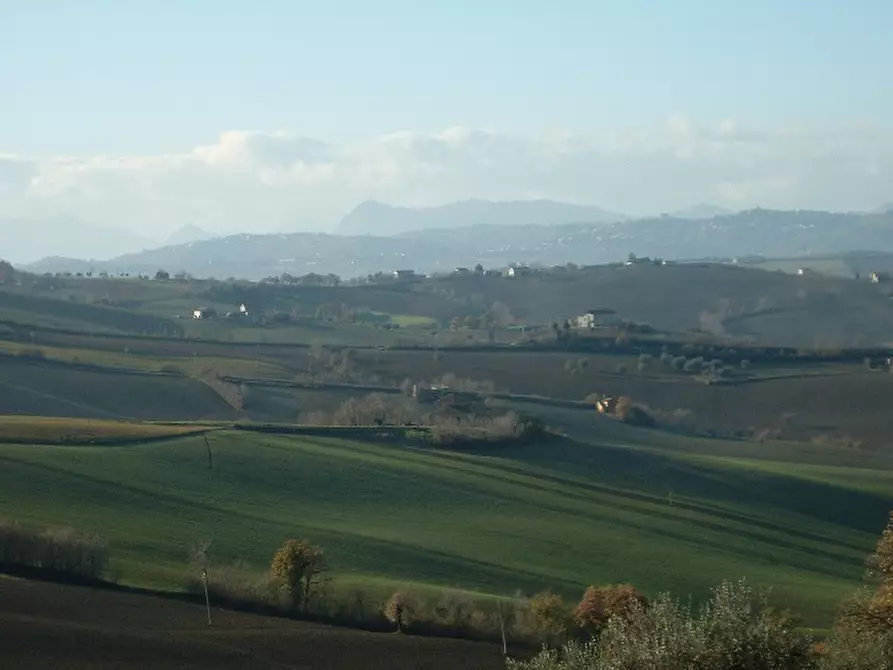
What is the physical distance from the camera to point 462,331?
126 metres

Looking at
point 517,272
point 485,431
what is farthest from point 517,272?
point 485,431

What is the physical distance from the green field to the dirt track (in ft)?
13.0

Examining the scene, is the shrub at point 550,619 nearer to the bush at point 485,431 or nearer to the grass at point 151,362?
the bush at point 485,431

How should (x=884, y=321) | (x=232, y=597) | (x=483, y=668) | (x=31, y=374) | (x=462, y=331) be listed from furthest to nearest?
(x=884, y=321) < (x=462, y=331) < (x=31, y=374) < (x=232, y=597) < (x=483, y=668)

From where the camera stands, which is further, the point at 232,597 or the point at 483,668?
the point at 232,597

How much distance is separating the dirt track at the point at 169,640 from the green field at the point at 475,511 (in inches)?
157

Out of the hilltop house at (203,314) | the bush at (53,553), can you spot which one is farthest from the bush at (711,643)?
the hilltop house at (203,314)

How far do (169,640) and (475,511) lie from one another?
23118 millimetres

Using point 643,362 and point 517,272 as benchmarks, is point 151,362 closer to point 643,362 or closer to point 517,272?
point 643,362

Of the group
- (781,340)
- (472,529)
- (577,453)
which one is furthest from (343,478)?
(781,340)

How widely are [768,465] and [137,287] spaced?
96053 millimetres

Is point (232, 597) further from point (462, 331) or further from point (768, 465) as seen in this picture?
point (462, 331)

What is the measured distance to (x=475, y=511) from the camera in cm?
5138

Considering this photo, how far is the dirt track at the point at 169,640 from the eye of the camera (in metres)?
27.5
